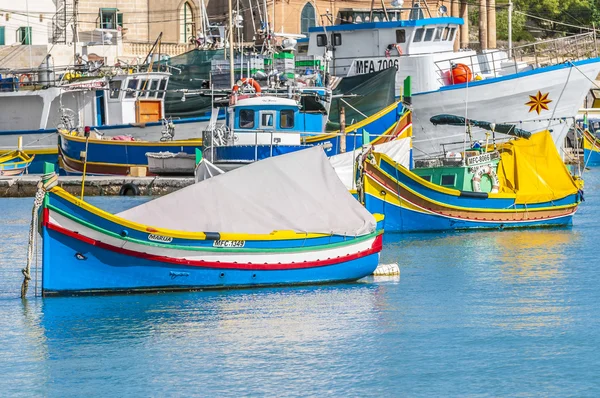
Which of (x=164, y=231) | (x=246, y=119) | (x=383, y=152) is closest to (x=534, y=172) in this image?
(x=383, y=152)

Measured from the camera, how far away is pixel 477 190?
109 feet

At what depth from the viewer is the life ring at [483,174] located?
32.8 metres

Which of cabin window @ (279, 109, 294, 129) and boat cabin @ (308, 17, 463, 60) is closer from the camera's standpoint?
cabin window @ (279, 109, 294, 129)

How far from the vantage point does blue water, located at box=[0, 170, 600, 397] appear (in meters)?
16.6

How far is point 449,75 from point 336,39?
205 inches

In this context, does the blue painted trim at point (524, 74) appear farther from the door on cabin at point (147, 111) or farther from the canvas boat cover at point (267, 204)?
the canvas boat cover at point (267, 204)

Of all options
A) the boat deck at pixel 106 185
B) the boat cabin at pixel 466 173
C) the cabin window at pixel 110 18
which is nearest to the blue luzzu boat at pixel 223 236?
the boat cabin at pixel 466 173

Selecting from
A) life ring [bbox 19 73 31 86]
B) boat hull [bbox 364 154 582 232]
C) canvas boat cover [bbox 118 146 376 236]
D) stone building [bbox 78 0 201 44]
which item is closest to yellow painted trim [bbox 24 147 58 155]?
life ring [bbox 19 73 31 86]

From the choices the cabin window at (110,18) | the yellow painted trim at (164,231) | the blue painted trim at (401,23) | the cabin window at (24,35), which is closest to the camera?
the yellow painted trim at (164,231)

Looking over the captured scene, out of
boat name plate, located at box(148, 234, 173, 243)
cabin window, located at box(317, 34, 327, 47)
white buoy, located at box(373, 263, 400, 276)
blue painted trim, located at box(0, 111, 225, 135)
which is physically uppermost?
cabin window, located at box(317, 34, 327, 47)

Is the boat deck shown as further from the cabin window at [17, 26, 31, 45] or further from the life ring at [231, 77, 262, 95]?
the cabin window at [17, 26, 31, 45]

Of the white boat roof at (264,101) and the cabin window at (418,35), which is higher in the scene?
the cabin window at (418,35)

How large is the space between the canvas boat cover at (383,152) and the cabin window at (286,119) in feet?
8.72

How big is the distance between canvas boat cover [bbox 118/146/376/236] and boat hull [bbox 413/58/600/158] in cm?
2155
